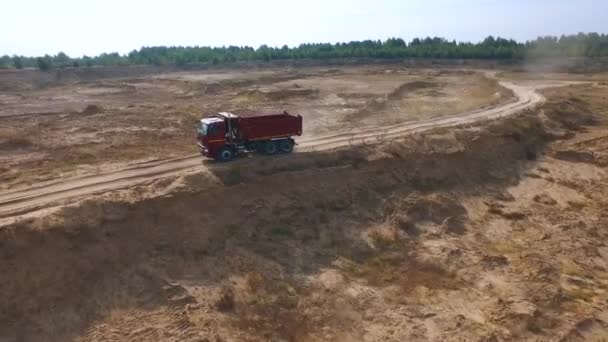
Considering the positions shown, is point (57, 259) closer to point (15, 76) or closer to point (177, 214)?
point (177, 214)

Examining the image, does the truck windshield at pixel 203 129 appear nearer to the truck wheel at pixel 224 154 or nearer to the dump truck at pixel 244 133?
the dump truck at pixel 244 133

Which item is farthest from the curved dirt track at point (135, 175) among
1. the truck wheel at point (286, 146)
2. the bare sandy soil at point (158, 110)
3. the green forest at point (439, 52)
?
the green forest at point (439, 52)

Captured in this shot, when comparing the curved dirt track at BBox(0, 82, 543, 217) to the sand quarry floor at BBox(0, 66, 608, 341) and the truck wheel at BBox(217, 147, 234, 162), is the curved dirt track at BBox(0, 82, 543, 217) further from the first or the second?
the sand quarry floor at BBox(0, 66, 608, 341)

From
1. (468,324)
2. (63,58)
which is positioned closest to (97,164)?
(468,324)

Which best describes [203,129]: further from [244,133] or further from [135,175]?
[135,175]

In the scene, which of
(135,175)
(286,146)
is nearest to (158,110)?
(135,175)

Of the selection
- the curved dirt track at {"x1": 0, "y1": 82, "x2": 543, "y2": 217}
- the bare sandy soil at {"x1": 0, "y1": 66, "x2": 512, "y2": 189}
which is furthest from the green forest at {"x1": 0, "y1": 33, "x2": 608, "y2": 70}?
the curved dirt track at {"x1": 0, "y1": 82, "x2": 543, "y2": 217}
